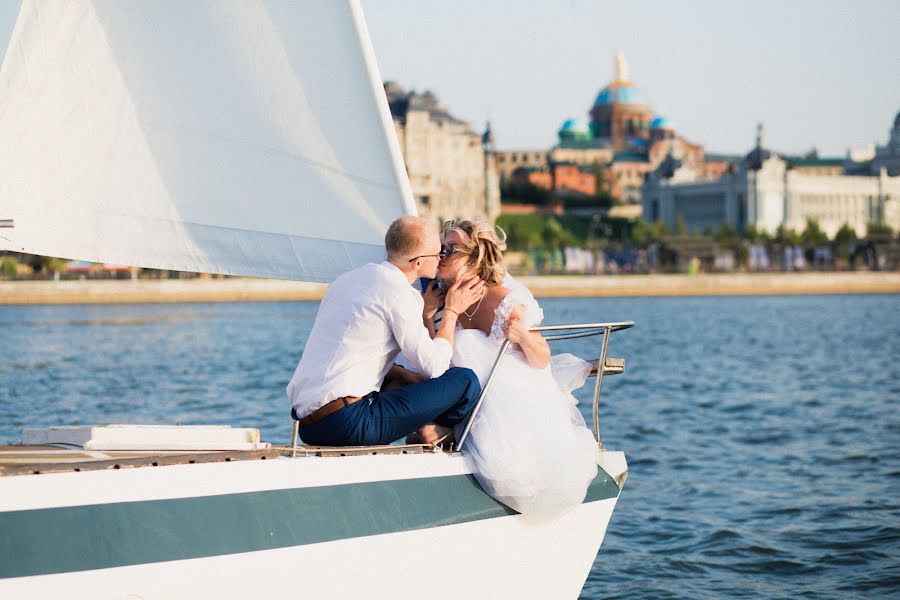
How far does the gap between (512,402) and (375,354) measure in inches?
24.5

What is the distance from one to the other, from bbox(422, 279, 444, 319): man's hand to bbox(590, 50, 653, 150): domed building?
513ft

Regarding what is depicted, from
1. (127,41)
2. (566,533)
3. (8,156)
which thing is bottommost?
(566,533)

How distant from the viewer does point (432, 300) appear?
5285 mm

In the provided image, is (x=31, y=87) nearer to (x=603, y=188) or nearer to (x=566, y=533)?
(x=566, y=533)

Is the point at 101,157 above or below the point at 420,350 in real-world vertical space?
above

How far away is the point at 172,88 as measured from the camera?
5469 mm

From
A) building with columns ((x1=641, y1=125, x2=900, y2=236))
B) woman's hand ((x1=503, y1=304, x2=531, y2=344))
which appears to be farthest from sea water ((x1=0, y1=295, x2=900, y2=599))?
building with columns ((x1=641, y1=125, x2=900, y2=236))

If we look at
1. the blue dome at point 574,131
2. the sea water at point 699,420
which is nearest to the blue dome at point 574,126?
the blue dome at point 574,131

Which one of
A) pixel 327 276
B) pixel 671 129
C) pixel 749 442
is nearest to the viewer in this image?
pixel 327 276

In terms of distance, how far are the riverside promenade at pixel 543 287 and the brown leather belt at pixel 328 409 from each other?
5522cm

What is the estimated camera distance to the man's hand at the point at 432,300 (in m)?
5.27

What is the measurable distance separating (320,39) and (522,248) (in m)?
93.5

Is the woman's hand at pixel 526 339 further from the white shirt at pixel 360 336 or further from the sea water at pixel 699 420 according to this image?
the sea water at pixel 699 420

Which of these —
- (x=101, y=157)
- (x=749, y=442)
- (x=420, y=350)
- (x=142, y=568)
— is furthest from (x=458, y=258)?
(x=749, y=442)
